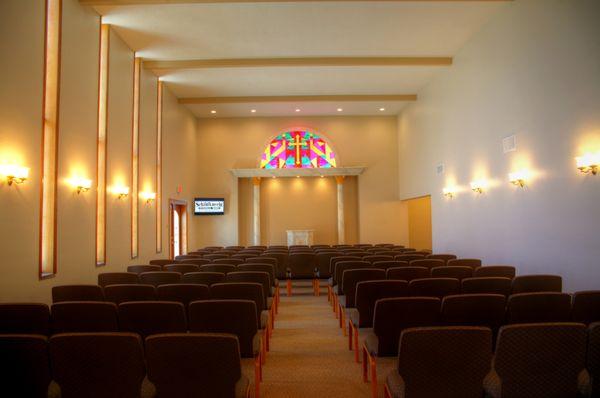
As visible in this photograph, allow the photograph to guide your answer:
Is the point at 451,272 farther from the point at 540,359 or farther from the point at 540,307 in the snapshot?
the point at 540,359

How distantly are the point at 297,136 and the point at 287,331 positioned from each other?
1144 centimetres

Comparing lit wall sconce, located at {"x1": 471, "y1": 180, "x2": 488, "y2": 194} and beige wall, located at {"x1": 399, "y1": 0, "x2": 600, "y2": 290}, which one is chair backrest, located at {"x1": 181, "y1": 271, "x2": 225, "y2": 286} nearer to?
beige wall, located at {"x1": 399, "y1": 0, "x2": 600, "y2": 290}

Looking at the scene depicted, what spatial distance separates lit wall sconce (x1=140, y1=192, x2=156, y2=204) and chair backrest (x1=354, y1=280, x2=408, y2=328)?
24.2 feet

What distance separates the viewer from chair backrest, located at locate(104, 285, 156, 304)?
402 cm

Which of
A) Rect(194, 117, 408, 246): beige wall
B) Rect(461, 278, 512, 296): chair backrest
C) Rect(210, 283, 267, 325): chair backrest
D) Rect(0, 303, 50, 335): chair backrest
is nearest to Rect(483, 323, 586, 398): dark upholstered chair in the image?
Rect(461, 278, 512, 296): chair backrest

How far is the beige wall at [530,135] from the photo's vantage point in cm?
→ 533

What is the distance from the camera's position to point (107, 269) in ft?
25.3

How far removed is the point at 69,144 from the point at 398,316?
19.6 ft

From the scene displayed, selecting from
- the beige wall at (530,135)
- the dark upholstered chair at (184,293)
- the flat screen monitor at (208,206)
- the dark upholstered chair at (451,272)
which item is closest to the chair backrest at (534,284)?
the dark upholstered chair at (451,272)

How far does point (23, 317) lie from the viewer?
3160 millimetres

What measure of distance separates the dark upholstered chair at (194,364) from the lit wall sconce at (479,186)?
7566mm

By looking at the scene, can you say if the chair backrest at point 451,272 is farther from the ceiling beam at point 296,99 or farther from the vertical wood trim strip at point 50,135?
the ceiling beam at point 296,99

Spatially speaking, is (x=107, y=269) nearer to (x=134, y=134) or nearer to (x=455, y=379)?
(x=134, y=134)

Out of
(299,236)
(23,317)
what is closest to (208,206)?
(299,236)
